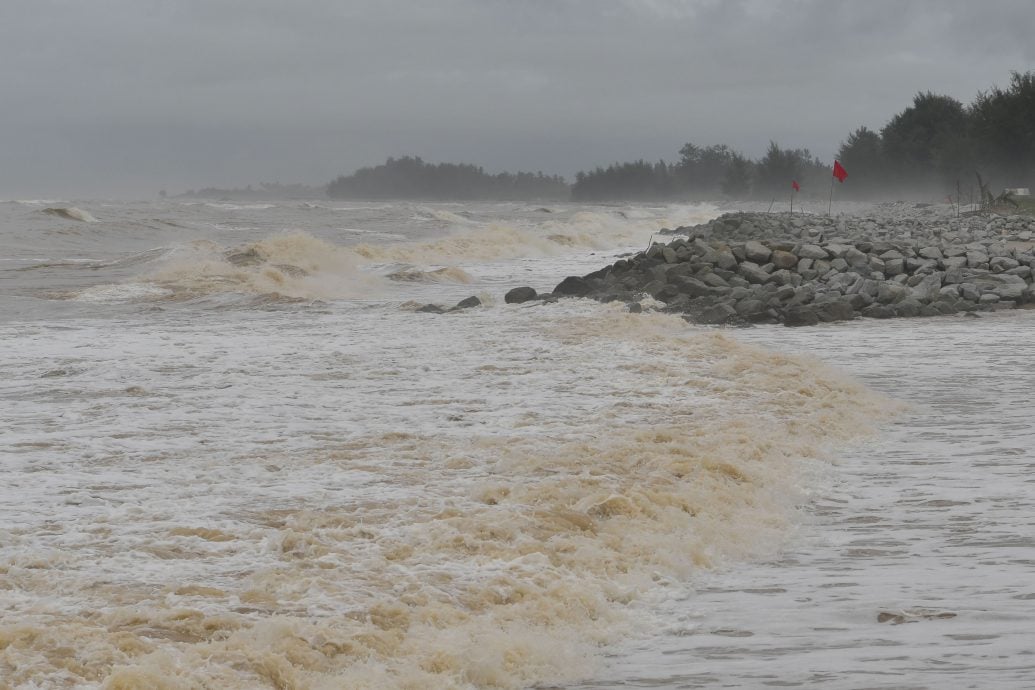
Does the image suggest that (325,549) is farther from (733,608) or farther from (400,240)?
(400,240)

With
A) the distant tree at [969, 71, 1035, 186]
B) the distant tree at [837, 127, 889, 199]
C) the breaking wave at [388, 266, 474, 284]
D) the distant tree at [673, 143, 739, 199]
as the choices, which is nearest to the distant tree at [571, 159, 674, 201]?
the distant tree at [673, 143, 739, 199]

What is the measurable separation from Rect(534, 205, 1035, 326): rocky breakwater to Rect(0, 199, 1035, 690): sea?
2.54 metres

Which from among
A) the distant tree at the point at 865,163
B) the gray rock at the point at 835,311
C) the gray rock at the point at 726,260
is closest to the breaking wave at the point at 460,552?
the gray rock at the point at 835,311

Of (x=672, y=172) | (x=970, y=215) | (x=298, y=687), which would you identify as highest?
(x=672, y=172)

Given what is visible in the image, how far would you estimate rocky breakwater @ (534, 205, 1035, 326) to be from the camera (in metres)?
15.3

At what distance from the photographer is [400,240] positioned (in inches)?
1544

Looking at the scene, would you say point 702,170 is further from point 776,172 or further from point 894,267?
point 894,267

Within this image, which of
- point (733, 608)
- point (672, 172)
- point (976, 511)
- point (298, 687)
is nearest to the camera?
point (298, 687)

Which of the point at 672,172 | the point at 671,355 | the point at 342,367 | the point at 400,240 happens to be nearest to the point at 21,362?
the point at 342,367

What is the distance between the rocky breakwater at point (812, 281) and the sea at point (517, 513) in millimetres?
2540

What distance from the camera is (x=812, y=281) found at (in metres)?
17.1

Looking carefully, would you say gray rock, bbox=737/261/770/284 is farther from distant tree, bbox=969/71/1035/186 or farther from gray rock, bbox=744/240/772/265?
distant tree, bbox=969/71/1035/186

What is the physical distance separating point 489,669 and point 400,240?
3589cm

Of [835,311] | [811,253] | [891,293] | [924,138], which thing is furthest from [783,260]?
[924,138]
